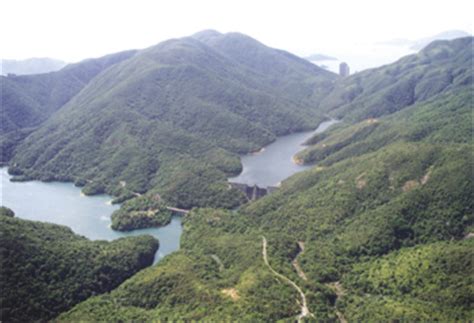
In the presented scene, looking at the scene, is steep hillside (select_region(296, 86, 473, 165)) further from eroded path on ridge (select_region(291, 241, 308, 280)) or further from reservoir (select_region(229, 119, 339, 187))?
eroded path on ridge (select_region(291, 241, 308, 280))

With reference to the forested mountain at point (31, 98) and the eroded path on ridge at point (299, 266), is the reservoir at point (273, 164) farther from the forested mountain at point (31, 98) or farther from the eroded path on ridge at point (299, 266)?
the forested mountain at point (31, 98)

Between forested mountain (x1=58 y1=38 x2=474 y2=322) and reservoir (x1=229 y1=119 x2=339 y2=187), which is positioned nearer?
forested mountain (x1=58 y1=38 x2=474 y2=322)

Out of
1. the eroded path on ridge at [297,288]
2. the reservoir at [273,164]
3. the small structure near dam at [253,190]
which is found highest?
the eroded path on ridge at [297,288]

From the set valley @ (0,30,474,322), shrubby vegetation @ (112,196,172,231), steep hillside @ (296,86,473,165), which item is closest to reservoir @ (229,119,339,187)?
valley @ (0,30,474,322)

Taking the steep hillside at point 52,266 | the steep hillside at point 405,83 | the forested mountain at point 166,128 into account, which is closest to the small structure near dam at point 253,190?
the forested mountain at point 166,128

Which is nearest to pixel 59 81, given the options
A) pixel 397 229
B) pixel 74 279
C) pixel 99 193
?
pixel 99 193

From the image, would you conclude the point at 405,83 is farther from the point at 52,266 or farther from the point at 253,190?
the point at 52,266
